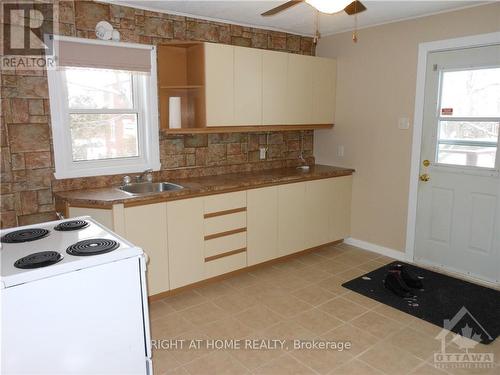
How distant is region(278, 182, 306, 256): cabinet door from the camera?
3.85m

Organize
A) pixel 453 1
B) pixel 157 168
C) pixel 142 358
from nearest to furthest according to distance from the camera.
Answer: pixel 142 358
pixel 453 1
pixel 157 168

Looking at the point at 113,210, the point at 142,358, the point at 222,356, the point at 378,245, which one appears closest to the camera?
the point at 142,358

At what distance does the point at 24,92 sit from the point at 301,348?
267 cm

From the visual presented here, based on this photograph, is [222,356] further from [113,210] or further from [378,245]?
[378,245]

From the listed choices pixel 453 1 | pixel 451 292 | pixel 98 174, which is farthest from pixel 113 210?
pixel 453 1

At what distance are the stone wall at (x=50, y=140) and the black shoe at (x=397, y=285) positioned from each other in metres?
1.84

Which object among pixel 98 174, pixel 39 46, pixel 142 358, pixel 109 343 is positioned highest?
pixel 39 46

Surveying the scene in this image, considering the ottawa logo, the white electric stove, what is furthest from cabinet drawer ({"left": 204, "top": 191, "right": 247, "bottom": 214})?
the ottawa logo

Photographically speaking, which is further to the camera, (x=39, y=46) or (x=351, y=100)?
(x=351, y=100)

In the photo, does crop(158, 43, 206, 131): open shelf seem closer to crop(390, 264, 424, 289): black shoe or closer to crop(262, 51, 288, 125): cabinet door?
crop(262, 51, 288, 125): cabinet door

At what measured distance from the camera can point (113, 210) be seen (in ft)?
9.18

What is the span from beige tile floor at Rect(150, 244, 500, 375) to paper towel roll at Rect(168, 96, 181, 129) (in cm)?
148

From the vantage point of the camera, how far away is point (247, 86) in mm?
3668

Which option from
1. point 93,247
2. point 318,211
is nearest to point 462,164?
point 318,211
